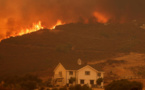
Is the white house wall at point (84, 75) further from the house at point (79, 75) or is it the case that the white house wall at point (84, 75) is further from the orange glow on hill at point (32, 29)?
the orange glow on hill at point (32, 29)

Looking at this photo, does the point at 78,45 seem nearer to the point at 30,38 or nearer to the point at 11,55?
the point at 30,38

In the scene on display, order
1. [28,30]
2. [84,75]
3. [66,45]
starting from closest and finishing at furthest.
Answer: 1. [84,75]
2. [66,45]
3. [28,30]

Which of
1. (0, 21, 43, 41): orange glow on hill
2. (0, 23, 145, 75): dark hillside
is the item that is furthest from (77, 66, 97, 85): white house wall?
(0, 21, 43, 41): orange glow on hill

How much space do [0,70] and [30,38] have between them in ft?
100.0

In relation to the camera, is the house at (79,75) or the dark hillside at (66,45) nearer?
the house at (79,75)

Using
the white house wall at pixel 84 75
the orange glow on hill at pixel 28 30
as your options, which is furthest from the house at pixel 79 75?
the orange glow on hill at pixel 28 30

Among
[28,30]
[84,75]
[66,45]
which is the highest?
[28,30]

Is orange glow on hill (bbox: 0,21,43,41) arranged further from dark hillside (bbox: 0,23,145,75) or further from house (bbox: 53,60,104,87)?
house (bbox: 53,60,104,87)

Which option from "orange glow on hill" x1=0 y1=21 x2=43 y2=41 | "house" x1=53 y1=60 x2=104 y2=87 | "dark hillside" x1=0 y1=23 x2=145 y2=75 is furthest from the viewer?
"orange glow on hill" x1=0 y1=21 x2=43 y2=41

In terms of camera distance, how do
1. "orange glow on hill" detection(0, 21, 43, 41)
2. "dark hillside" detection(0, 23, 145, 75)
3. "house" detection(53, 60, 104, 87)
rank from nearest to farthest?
1. "house" detection(53, 60, 104, 87)
2. "dark hillside" detection(0, 23, 145, 75)
3. "orange glow on hill" detection(0, 21, 43, 41)

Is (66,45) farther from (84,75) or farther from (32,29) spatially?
(84,75)

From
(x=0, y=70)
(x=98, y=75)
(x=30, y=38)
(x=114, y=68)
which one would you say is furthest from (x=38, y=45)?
(x=98, y=75)

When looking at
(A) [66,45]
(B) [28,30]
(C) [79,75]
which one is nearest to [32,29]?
(B) [28,30]

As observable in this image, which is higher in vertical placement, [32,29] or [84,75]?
[32,29]
